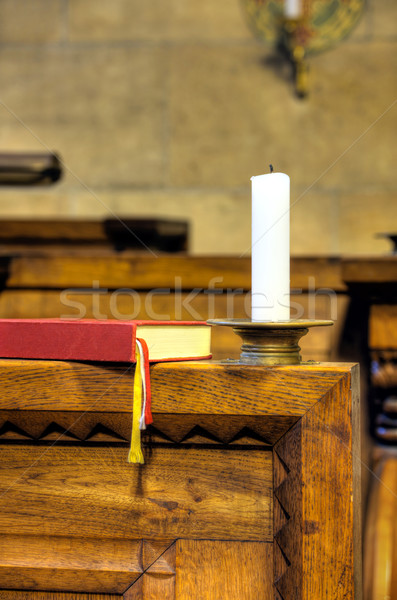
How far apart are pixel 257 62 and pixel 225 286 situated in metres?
1.50

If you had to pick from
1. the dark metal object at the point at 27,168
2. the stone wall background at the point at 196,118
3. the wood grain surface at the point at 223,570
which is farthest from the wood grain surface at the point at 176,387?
the stone wall background at the point at 196,118

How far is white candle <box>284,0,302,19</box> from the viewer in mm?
2244

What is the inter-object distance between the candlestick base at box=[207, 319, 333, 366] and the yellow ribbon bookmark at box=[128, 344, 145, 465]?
8 centimetres

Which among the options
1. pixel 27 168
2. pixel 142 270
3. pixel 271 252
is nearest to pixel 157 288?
pixel 142 270

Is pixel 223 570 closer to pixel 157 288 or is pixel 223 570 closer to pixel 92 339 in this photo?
pixel 92 339

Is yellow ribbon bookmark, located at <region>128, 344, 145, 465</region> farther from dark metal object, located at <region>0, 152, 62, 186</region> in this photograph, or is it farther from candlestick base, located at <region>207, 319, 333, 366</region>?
dark metal object, located at <region>0, 152, 62, 186</region>

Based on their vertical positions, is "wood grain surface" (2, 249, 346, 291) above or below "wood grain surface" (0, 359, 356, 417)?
above

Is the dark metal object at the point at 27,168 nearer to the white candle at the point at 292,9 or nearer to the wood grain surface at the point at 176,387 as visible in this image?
the wood grain surface at the point at 176,387

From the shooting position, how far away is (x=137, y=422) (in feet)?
1.57

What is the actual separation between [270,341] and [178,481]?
138 mm

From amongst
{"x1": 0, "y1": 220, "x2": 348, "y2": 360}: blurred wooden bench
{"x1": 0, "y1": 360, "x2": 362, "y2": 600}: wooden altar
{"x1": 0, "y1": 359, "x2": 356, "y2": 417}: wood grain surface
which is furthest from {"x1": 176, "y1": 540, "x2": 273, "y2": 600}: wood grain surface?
{"x1": 0, "y1": 220, "x2": 348, "y2": 360}: blurred wooden bench

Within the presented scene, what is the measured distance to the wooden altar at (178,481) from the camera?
47 centimetres

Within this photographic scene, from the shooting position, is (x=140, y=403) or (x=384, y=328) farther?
(x=384, y=328)

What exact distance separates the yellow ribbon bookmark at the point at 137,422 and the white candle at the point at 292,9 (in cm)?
213
